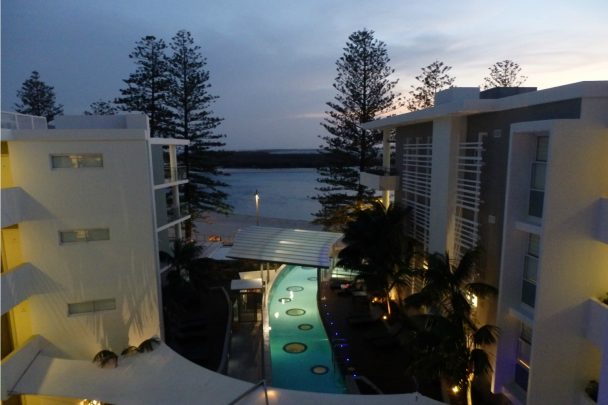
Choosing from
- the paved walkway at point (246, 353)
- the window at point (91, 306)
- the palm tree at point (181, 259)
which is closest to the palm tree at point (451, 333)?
the paved walkway at point (246, 353)

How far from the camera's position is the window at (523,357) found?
7.91 metres

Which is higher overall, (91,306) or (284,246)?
(284,246)

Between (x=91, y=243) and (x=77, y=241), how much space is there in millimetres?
291

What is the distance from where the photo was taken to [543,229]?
6641 mm

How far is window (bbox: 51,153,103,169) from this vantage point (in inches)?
356

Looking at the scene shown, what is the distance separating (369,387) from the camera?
10.1 meters

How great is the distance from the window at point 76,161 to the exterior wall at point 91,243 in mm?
106

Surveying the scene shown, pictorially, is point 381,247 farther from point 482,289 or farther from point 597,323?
point 597,323

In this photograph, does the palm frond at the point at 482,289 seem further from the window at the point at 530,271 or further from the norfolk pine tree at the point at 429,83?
the norfolk pine tree at the point at 429,83

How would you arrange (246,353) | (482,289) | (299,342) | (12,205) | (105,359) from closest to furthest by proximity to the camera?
(482,289) → (12,205) → (105,359) → (246,353) → (299,342)

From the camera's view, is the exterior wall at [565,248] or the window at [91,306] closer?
the exterior wall at [565,248]

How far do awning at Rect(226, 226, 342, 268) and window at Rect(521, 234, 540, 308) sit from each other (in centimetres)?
523

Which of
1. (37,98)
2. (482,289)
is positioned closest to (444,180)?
(482,289)

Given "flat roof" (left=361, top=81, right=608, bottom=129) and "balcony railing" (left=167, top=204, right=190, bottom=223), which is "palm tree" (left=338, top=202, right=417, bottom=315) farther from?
"balcony railing" (left=167, top=204, right=190, bottom=223)
